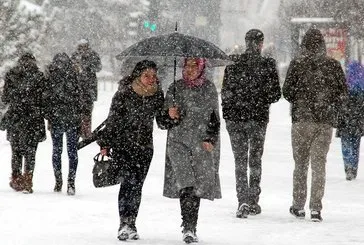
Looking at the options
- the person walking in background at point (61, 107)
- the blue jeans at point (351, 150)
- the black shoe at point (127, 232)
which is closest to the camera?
the black shoe at point (127, 232)

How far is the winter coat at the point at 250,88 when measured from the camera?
383 inches

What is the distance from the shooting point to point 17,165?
1205 centimetres

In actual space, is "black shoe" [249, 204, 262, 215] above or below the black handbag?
below

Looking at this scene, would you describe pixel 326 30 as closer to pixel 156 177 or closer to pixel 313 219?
pixel 156 177

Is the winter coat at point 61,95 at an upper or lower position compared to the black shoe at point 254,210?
upper

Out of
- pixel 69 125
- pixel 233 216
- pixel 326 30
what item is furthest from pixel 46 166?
pixel 326 30

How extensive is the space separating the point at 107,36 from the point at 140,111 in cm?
5212

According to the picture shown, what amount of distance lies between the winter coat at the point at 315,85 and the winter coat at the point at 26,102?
12.1 ft

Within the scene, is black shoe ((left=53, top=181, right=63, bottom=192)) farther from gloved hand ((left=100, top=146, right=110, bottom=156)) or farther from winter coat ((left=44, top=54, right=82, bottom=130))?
gloved hand ((left=100, top=146, right=110, bottom=156))

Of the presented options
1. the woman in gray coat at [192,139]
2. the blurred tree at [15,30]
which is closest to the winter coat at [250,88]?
the woman in gray coat at [192,139]

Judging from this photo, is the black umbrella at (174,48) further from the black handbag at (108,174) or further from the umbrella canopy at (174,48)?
the black handbag at (108,174)

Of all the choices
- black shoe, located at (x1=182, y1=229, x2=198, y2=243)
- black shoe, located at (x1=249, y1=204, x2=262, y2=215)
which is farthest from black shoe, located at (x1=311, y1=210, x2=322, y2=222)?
black shoe, located at (x1=182, y1=229, x2=198, y2=243)

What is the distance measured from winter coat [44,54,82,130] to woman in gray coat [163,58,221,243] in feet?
12.6

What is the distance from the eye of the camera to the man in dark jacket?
973 cm
